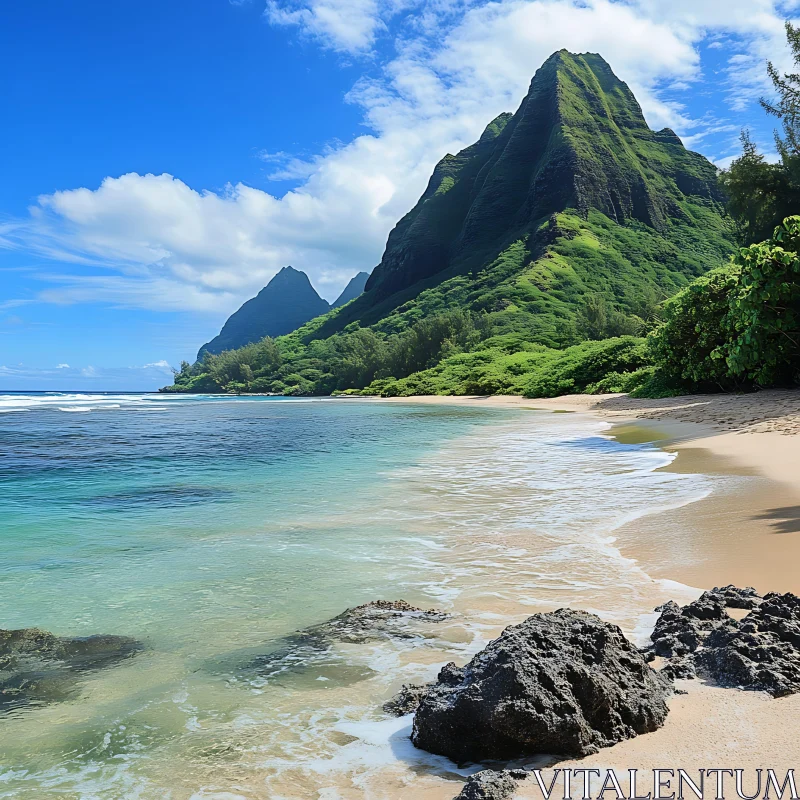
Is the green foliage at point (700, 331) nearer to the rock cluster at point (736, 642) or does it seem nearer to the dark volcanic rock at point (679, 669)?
the rock cluster at point (736, 642)

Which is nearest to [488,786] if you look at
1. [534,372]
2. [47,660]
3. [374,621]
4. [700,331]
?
[374,621]

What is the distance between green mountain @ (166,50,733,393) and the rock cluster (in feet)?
234

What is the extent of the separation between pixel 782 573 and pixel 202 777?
515 cm

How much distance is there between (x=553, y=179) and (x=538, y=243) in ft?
72.8

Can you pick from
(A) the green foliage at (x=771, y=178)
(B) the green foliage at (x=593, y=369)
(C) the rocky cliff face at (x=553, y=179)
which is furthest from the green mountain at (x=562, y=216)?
(A) the green foliage at (x=771, y=178)

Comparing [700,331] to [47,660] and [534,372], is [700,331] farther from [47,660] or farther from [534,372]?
[534,372]

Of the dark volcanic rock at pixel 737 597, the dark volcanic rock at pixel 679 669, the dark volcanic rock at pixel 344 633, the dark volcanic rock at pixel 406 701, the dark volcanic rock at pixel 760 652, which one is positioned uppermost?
the dark volcanic rock at pixel 760 652

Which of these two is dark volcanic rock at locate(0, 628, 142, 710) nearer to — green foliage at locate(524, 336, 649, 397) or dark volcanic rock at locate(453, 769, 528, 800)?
dark volcanic rock at locate(453, 769, 528, 800)

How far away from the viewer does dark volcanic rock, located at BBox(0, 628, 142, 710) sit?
13.9 feet

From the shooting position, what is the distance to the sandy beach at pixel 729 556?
9.37 ft

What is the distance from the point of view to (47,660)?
4758mm

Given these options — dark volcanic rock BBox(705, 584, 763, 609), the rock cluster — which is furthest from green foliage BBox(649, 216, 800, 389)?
the rock cluster

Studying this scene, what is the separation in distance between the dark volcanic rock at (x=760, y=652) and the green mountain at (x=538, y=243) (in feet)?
236

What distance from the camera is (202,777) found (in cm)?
315
